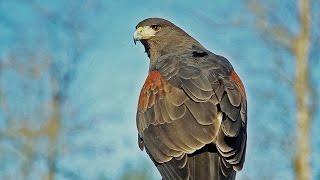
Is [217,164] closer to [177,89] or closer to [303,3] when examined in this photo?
[177,89]

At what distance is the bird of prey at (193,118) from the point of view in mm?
6016

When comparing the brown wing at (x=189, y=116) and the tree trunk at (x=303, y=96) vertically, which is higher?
the tree trunk at (x=303, y=96)

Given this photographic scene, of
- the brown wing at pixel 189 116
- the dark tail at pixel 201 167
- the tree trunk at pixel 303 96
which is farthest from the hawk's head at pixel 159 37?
the tree trunk at pixel 303 96

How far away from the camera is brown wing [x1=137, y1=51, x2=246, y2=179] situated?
6.04 meters

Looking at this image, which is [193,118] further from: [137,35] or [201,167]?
[137,35]

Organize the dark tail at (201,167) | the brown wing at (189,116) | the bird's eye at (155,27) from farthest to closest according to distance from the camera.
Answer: the bird's eye at (155,27), the brown wing at (189,116), the dark tail at (201,167)

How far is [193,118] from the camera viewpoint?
6.14 meters

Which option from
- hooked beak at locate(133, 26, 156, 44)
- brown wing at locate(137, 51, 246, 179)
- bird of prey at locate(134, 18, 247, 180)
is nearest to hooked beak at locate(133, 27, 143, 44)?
hooked beak at locate(133, 26, 156, 44)

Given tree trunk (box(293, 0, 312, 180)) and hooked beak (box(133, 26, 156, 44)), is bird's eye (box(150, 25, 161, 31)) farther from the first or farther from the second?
tree trunk (box(293, 0, 312, 180))

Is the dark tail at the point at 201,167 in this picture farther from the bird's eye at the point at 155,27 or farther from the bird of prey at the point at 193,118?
the bird's eye at the point at 155,27

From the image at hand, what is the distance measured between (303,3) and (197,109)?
12.2 metres

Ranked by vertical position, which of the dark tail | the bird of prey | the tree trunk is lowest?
the dark tail

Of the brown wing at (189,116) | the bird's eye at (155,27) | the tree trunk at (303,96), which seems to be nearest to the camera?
the brown wing at (189,116)

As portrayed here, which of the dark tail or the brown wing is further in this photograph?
the brown wing
